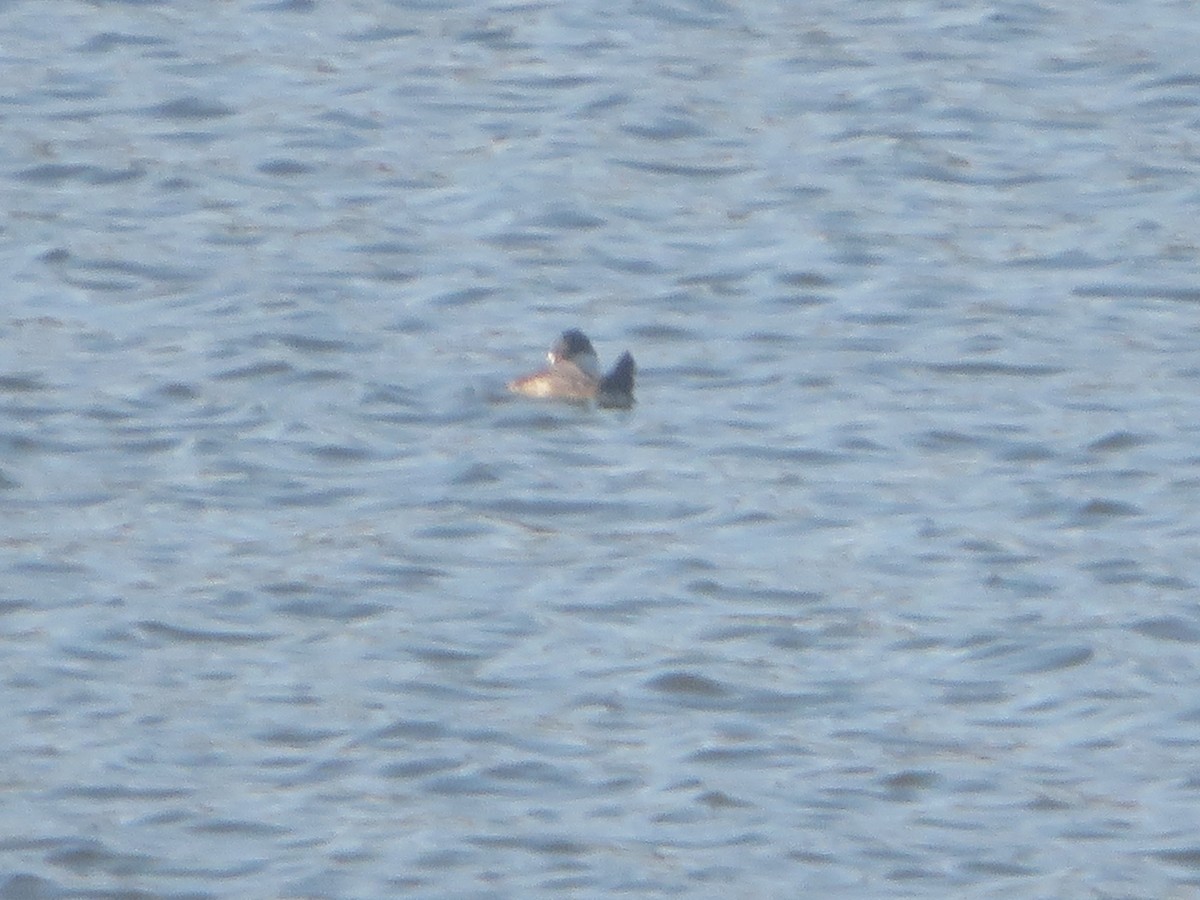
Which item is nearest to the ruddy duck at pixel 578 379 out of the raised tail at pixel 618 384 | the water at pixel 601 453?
the raised tail at pixel 618 384

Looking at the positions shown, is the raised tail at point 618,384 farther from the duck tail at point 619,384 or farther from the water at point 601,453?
the water at point 601,453

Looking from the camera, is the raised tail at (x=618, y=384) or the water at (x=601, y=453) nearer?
the water at (x=601, y=453)

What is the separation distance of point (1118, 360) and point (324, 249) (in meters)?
3.48

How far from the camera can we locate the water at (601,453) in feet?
27.3

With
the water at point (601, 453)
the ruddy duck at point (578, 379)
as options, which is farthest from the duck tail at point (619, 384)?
the water at point (601, 453)

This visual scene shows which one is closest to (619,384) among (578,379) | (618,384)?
(618,384)

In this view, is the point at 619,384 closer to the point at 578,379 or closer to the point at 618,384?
the point at 618,384

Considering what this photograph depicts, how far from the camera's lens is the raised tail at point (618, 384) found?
38.4 feet

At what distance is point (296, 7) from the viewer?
17.2m

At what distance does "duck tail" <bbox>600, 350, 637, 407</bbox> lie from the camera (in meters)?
11.7

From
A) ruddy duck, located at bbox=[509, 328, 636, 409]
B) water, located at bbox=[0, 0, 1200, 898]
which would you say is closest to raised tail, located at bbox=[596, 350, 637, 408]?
ruddy duck, located at bbox=[509, 328, 636, 409]

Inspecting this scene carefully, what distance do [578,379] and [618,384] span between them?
0.19 meters

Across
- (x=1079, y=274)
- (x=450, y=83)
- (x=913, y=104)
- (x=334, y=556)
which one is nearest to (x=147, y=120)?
(x=450, y=83)

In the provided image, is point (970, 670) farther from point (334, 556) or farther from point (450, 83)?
point (450, 83)
